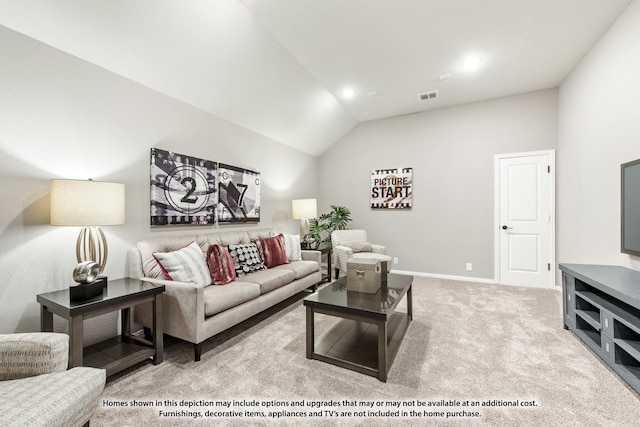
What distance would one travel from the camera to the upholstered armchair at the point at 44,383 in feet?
3.20

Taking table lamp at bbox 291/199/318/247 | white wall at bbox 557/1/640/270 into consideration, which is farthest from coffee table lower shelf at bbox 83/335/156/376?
white wall at bbox 557/1/640/270

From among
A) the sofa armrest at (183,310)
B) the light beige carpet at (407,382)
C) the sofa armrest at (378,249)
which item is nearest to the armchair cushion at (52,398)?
the light beige carpet at (407,382)

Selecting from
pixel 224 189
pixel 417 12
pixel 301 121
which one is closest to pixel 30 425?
pixel 224 189

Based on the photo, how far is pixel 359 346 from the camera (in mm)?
2197

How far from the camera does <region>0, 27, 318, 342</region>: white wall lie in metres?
1.77

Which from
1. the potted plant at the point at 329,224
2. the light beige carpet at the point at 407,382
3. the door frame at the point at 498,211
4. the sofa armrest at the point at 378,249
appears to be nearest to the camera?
the light beige carpet at the point at 407,382

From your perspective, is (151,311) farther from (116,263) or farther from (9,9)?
(9,9)

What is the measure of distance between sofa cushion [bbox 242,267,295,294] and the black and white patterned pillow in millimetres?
75

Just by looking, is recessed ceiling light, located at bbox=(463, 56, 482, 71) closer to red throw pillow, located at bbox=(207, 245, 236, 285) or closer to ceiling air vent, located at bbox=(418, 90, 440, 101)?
ceiling air vent, located at bbox=(418, 90, 440, 101)

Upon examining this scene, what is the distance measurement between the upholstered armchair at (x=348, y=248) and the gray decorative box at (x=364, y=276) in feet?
6.12

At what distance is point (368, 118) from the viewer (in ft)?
16.7

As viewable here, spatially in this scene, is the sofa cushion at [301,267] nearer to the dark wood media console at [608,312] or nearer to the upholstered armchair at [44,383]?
the upholstered armchair at [44,383]

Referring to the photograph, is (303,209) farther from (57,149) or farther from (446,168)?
(57,149)

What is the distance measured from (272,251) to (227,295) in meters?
1.16
